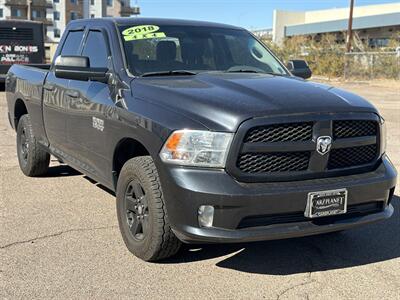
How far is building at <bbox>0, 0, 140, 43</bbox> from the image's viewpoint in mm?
81363

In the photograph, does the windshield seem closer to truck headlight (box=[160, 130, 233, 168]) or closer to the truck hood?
the truck hood

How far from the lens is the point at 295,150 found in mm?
3561

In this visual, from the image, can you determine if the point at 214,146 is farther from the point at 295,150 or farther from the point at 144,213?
the point at 144,213

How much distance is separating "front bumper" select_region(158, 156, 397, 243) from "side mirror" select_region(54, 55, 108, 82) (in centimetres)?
135

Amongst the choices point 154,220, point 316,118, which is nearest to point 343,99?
point 316,118

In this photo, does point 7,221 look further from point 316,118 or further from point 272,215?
point 316,118

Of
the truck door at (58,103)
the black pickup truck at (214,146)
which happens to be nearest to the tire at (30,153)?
the truck door at (58,103)

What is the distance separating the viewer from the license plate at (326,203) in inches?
142

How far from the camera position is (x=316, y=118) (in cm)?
363

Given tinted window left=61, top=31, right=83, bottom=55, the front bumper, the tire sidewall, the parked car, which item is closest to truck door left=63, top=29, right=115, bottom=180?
tinted window left=61, top=31, right=83, bottom=55

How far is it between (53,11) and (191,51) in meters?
85.6

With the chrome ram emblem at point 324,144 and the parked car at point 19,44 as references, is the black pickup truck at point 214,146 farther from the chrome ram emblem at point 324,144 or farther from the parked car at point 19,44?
the parked car at point 19,44

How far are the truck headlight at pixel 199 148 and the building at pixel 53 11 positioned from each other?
81.4m

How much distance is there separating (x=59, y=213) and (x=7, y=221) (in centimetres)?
51
